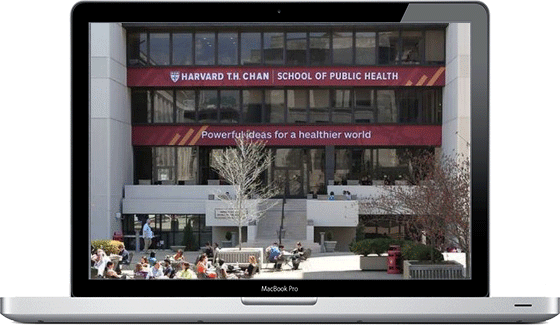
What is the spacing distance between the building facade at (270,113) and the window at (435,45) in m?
0.02

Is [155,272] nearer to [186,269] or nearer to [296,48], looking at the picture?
[186,269]

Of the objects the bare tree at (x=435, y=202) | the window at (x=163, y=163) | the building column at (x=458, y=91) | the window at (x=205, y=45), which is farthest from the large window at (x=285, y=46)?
the bare tree at (x=435, y=202)

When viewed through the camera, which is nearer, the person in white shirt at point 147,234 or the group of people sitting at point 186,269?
the group of people sitting at point 186,269

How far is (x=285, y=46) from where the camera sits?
6840 mm

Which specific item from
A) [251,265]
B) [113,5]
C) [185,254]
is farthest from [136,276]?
[113,5]

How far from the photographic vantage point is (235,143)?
707 centimetres

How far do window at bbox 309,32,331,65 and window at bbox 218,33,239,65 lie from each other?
2.27 feet

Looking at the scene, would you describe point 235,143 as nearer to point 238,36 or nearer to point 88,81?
point 238,36

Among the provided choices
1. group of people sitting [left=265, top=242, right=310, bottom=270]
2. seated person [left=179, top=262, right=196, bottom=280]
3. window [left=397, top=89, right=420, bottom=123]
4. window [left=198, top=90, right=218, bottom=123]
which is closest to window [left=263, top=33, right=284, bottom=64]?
window [left=198, top=90, right=218, bottom=123]

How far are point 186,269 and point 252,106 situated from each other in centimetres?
195

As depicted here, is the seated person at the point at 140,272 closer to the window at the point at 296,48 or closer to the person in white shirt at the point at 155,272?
the person in white shirt at the point at 155,272

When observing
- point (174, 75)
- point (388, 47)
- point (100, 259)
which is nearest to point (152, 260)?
point (100, 259)

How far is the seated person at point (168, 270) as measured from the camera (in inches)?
232

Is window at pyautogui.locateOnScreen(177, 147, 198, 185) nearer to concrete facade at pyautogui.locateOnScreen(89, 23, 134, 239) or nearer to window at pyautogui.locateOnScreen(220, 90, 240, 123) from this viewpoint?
window at pyautogui.locateOnScreen(220, 90, 240, 123)
